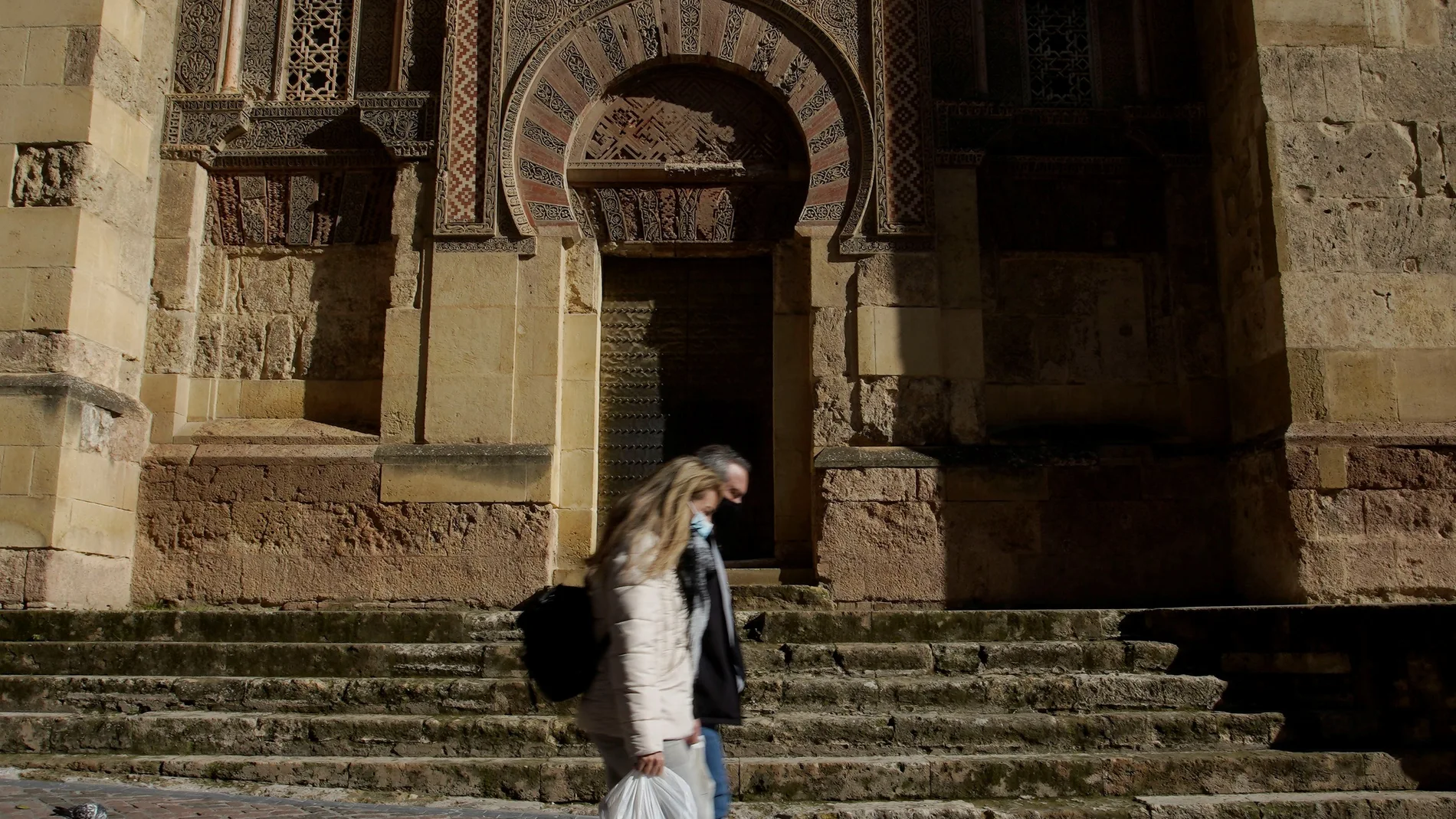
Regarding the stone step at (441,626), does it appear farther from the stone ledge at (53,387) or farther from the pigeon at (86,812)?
the pigeon at (86,812)

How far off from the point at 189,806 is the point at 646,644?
2.81m

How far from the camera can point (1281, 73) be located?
733 centimetres

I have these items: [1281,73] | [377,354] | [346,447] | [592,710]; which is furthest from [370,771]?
[1281,73]

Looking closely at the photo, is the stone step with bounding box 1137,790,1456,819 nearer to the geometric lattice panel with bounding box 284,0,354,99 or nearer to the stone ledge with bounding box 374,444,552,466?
the stone ledge with bounding box 374,444,552,466

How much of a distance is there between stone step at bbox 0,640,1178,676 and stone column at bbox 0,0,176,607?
3.02 feet

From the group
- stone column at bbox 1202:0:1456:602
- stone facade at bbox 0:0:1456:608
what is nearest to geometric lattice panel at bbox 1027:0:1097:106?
stone facade at bbox 0:0:1456:608

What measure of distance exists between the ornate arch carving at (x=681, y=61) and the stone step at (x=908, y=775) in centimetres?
418

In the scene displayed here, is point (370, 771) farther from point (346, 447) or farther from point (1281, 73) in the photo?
point (1281, 73)

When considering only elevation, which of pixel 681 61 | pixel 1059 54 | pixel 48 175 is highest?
pixel 1059 54

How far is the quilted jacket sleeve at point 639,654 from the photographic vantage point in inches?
110

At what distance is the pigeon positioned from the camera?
165 inches

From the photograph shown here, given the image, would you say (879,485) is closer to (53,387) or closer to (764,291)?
(764,291)

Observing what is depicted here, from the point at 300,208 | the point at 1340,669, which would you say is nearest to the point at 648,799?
the point at 1340,669

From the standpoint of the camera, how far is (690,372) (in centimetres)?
843
